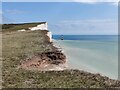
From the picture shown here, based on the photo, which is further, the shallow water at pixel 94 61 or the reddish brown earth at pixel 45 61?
the shallow water at pixel 94 61

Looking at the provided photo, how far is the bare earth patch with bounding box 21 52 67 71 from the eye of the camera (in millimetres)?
25036

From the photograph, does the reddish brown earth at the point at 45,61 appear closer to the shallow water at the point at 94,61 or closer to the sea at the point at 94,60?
the sea at the point at 94,60

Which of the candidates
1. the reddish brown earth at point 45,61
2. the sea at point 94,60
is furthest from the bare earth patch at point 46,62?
the sea at point 94,60

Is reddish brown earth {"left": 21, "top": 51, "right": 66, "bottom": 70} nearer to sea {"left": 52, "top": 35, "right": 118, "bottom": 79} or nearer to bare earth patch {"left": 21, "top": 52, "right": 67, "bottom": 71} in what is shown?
bare earth patch {"left": 21, "top": 52, "right": 67, "bottom": 71}

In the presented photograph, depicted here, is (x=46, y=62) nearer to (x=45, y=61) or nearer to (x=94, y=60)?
(x=45, y=61)

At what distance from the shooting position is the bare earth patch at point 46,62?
82.1 feet

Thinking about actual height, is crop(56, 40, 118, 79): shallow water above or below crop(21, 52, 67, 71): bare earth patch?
below

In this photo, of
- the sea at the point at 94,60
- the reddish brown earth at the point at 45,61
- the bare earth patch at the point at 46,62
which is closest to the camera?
the bare earth patch at the point at 46,62

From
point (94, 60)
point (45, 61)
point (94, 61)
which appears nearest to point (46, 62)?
point (45, 61)

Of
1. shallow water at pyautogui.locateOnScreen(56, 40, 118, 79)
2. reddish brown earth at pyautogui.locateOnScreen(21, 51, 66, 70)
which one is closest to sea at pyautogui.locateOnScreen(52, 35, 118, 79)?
shallow water at pyautogui.locateOnScreen(56, 40, 118, 79)

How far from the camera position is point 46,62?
1080 inches

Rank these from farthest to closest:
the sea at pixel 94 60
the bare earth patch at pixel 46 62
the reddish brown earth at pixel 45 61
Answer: the sea at pixel 94 60 < the reddish brown earth at pixel 45 61 < the bare earth patch at pixel 46 62

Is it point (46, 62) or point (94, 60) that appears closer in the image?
point (46, 62)

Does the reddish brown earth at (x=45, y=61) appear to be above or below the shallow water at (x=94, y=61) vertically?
above
